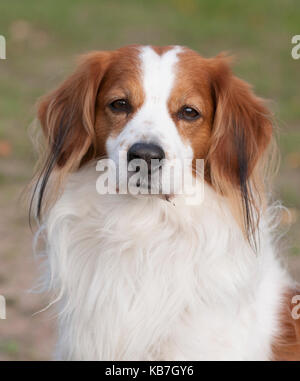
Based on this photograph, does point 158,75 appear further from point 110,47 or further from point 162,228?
point 110,47

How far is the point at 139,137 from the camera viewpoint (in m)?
3.53

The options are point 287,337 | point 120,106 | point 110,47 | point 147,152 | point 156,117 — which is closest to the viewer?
point 147,152

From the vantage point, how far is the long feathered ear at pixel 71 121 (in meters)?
3.91

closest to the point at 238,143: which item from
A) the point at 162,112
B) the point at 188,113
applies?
the point at 188,113

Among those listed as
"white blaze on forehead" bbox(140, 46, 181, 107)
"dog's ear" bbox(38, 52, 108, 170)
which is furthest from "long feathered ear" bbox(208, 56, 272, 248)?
"dog's ear" bbox(38, 52, 108, 170)

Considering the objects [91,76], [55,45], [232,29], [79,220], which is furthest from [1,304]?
[232,29]

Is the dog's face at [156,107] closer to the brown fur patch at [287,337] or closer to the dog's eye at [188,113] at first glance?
the dog's eye at [188,113]

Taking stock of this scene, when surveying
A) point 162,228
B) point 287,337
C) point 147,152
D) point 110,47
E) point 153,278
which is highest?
point 110,47

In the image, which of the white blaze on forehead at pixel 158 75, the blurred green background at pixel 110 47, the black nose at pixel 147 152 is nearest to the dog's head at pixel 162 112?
the white blaze on forehead at pixel 158 75

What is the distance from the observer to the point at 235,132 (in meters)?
3.90

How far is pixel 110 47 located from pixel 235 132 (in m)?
10.3

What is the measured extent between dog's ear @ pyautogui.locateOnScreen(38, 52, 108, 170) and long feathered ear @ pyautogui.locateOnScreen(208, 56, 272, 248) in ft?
2.01

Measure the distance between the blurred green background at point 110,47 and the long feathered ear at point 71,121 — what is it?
231 centimetres

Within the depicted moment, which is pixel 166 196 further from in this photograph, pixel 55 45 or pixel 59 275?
pixel 55 45
